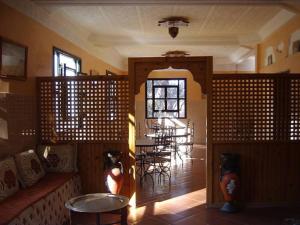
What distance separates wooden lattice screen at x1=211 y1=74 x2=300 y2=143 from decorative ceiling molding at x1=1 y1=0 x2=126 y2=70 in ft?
8.28

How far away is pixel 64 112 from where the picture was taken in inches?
176

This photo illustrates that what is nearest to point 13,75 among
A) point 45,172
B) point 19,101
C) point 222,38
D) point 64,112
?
point 19,101

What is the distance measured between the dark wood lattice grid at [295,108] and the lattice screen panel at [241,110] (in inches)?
10.0

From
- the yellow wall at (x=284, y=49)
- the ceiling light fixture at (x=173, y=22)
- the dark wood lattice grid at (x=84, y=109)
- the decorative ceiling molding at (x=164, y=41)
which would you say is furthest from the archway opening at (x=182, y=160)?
the yellow wall at (x=284, y=49)

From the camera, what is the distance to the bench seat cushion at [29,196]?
2.69 m

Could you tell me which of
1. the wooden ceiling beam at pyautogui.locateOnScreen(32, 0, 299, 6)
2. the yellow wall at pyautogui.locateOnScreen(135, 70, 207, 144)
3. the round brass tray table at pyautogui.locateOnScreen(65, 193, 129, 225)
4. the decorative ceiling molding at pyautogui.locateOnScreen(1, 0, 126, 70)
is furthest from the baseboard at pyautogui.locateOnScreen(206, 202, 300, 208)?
the yellow wall at pyautogui.locateOnScreen(135, 70, 207, 144)

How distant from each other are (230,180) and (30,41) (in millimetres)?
3081

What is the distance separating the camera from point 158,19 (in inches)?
228

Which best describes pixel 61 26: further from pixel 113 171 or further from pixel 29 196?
pixel 29 196

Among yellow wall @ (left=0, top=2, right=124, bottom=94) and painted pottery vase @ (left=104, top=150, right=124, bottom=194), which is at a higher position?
yellow wall @ (left=0, top=2, right=124, bottom=94)

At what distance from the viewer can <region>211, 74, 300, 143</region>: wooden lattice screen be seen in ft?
14.1

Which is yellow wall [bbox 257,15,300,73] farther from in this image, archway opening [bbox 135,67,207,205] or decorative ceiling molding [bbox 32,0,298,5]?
archway opening [bbox 135,67,207,205]

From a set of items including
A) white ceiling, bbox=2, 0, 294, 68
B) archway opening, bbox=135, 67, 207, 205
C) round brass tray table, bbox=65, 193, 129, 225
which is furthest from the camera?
white ceiling, bbox=2, 0, 294, 68

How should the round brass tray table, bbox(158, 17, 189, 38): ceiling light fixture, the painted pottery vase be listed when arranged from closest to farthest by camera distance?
1. the round brass tray table
2. the painted pottery vase
3. bbox(158, 17, 189, 38): ceiling light fixture
